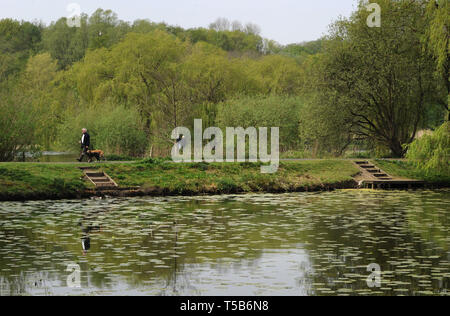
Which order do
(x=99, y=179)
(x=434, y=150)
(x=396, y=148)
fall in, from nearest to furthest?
1. (x=99, y=179)
2. (x=434, y=150)
3. (x=396, y=148)

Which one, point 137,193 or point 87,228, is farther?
point 137,193

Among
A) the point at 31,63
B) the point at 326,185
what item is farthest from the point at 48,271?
the point at 31,63

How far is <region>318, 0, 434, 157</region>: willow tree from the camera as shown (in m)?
48.1

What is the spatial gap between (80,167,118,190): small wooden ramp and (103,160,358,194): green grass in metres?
0.39

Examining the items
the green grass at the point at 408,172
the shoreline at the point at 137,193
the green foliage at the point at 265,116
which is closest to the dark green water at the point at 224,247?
the shoreline at the point at 137,193

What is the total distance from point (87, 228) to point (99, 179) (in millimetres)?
13264

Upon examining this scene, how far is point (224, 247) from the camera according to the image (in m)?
18.9

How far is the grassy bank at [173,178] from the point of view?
1297 inches

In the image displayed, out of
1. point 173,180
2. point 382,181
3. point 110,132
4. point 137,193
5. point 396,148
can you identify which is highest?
point 110,132

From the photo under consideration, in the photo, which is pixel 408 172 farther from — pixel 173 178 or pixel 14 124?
pixel 14 124
